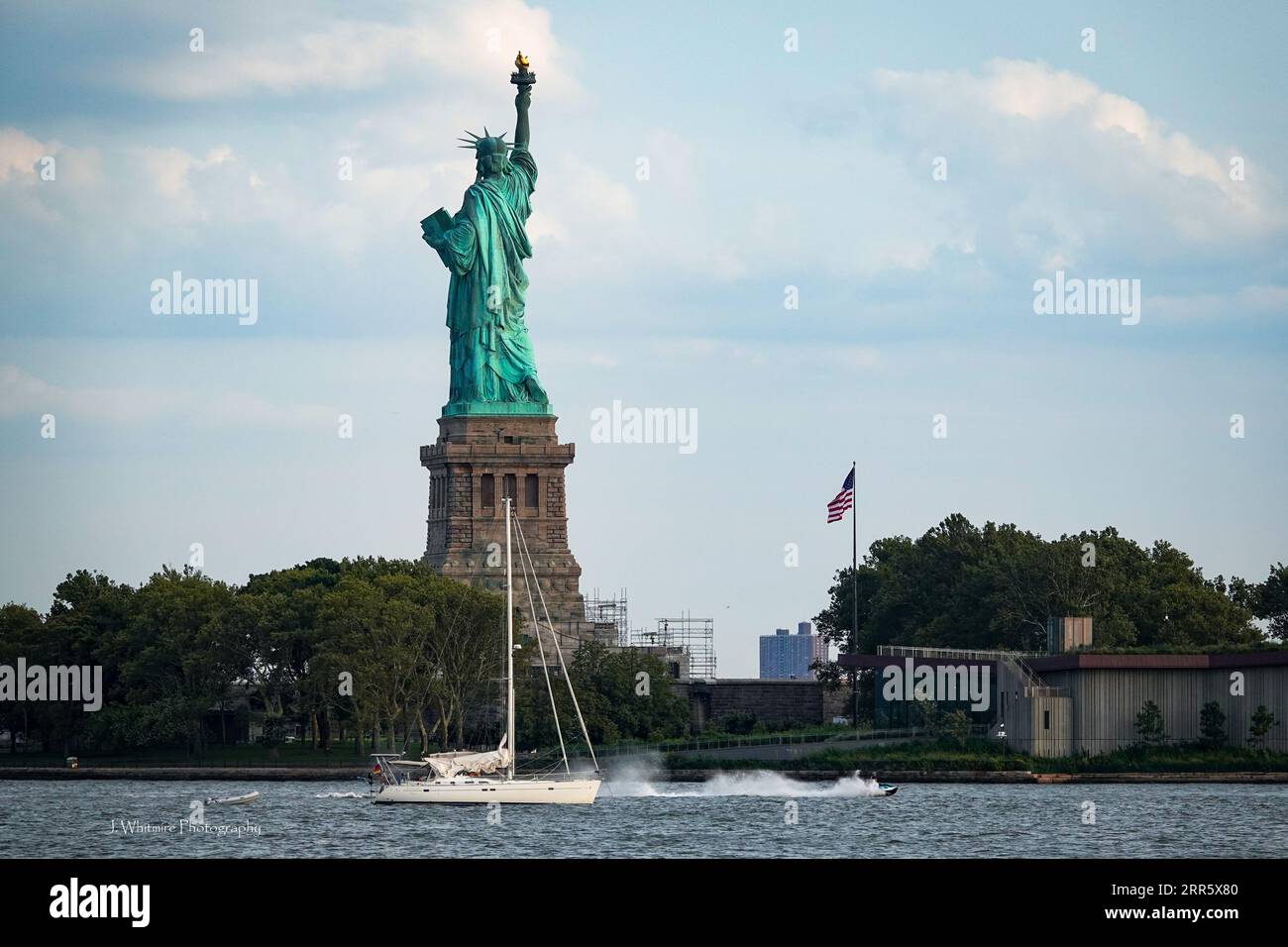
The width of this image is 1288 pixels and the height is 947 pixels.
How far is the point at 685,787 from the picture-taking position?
10519 centimetres

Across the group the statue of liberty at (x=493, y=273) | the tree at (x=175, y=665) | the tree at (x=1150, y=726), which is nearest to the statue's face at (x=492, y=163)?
the statue of liberty at (x=493, y=273)

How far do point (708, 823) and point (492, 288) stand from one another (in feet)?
196

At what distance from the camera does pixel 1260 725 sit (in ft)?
337

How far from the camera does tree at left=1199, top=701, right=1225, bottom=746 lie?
343ft

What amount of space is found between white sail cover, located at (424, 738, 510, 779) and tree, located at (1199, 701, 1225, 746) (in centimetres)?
2955

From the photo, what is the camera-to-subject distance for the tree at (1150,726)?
343 ft

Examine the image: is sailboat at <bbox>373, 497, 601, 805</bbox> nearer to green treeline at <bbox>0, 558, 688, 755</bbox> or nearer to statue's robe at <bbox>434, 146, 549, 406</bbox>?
green treeline at <bbox>0, 558, 688, 755</bbox>

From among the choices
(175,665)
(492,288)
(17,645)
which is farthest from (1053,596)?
(17,645)

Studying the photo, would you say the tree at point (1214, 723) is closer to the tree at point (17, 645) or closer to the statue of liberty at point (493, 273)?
the statue of liberty at point (493, 273)

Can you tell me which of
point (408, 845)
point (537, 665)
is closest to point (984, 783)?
point (537, 665)

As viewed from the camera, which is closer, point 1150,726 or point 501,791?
point 501,791

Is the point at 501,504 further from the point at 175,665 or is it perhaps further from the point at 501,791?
the point at 501,791

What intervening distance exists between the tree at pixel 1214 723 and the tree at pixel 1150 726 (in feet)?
5.56
